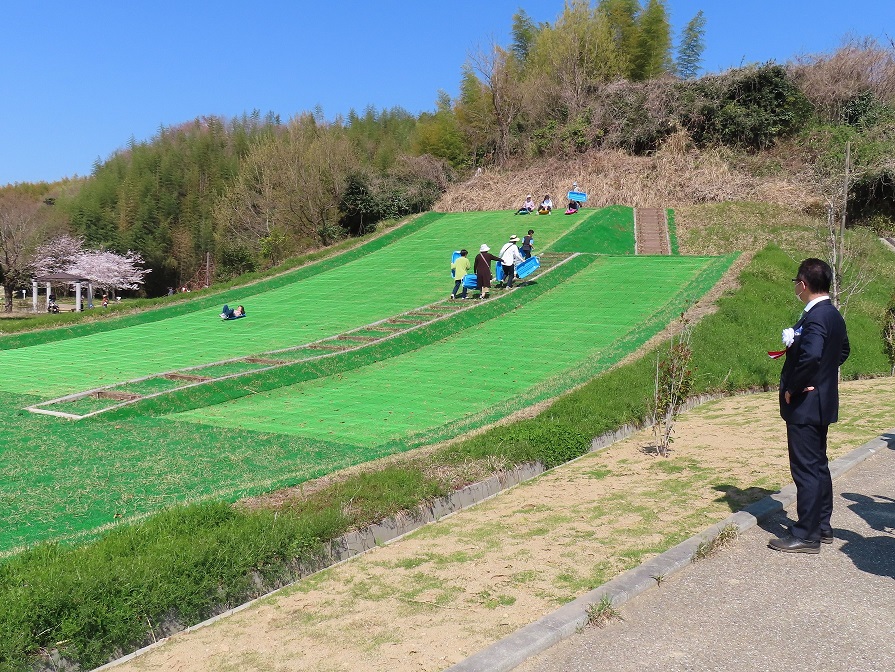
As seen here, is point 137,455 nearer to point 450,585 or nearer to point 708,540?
point 450,585

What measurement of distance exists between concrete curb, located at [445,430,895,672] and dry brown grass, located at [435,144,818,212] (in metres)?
21.3

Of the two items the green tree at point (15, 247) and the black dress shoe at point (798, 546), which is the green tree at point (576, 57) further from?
the black dress shoe at point (798, 546)

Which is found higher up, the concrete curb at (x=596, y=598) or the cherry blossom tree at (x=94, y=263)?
the cherry blossom tree at (x=94, y=263)

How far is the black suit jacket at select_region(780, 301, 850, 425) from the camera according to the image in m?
4.23

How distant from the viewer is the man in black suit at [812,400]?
13.9 ft

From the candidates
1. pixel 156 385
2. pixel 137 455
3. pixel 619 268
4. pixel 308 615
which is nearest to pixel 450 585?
pixel 308 615

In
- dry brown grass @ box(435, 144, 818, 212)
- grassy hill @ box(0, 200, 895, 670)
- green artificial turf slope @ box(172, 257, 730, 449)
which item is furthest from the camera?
dry brown grass @ box(435, 144, 818, 212)

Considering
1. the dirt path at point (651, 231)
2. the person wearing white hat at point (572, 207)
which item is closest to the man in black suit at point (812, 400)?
the dirt path at point (651, 231)

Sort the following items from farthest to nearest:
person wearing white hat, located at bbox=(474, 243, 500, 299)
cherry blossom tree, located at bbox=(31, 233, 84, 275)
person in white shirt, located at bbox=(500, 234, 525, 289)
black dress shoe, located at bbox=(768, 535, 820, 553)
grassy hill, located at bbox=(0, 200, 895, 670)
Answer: cherry blossom tree, located at bbox=(31, 233, 84, 275) → person in white shirt, located at bbox=(500, 234, 525, 289) → person wearing white hat, located at bbox=(474, 243, 500, 299) → black dress shoe, located at bbox=(768, 535, 820, 553) → grassy hill, located at bbox=(0, 200, 895, 670)

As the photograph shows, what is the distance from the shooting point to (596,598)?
11.6 feet

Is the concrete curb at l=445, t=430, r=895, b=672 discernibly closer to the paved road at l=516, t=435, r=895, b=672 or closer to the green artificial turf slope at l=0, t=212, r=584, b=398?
the paved road at l=516, t=435, r=895, b=672

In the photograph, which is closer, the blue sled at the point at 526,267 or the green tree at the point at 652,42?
the blue sled at the point at 526,267

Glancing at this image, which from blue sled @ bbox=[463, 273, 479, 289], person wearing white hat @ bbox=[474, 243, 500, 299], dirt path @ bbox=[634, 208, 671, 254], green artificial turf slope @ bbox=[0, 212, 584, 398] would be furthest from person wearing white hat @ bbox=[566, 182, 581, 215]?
person wearing white hat @ bbox=[474, 243, 500, 299]

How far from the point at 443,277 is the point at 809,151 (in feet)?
58.6
